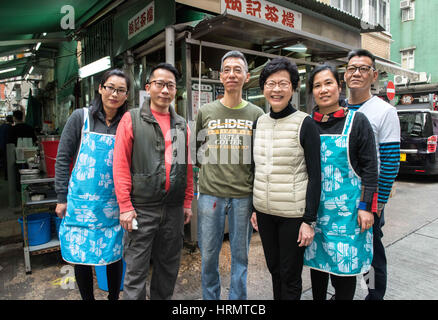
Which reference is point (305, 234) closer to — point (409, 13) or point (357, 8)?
point (357, 8)

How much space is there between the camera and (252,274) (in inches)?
130

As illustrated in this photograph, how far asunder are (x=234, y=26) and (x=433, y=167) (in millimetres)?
8258

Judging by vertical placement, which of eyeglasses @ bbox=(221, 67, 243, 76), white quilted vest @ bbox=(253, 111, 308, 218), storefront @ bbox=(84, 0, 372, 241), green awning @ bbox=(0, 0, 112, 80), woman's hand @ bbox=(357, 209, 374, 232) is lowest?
woman's hand @ bbox=(357, 209, 374, 232)

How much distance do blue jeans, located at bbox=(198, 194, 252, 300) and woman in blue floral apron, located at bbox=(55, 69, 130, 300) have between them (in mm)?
694

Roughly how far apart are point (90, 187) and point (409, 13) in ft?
73.5

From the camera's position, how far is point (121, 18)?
5.01 meters


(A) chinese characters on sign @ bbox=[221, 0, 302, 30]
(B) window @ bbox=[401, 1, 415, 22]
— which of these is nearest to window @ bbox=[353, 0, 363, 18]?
(A) chinese characters on sign @ bbox=[221, 0, 302, 30]

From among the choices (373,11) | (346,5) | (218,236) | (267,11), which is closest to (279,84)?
(218,236)

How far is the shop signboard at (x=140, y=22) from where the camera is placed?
153 inches

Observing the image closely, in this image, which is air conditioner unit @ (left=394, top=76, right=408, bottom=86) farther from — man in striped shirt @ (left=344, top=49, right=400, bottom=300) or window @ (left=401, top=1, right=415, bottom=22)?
man in striped shirt @ (left=344, top=49, right=400, bottom=300)

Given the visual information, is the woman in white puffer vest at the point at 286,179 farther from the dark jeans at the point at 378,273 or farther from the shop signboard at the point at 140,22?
the shop signboard at the point at 140,22

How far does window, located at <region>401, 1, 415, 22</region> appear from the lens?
17.6m

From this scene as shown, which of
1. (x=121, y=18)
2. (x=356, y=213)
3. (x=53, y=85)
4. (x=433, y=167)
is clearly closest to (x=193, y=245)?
(x=356, y=213)

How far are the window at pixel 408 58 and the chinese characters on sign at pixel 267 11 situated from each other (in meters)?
17.5
